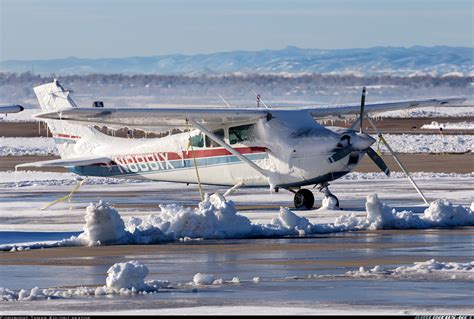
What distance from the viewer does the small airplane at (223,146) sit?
27516mm

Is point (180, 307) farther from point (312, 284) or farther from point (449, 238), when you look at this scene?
point (449, 238)

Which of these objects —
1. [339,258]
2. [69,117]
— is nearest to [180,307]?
[339,258]

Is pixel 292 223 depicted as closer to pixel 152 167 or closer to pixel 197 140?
pixel 197 140

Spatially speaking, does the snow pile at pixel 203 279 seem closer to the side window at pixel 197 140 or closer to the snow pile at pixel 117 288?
the snow pile at pixel 117 288

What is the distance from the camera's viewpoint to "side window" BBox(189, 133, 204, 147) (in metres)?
29.9

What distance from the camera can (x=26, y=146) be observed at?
62000mm

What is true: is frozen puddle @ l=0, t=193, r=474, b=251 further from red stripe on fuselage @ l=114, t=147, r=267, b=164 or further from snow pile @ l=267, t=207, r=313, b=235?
red stripe on fuselage @ l=114, t=147, r=267, b=164

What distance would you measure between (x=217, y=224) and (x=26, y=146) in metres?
40.8

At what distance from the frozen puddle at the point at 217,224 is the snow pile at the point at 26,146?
3207 cm

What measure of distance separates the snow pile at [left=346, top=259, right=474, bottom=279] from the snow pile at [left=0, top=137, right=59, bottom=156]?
38269mm

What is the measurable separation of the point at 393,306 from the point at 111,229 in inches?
320

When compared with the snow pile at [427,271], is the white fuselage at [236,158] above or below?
above

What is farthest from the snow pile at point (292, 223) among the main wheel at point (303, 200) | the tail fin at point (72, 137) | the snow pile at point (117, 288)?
the tail fin at point (72, 137)

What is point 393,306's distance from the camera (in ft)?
45.8
